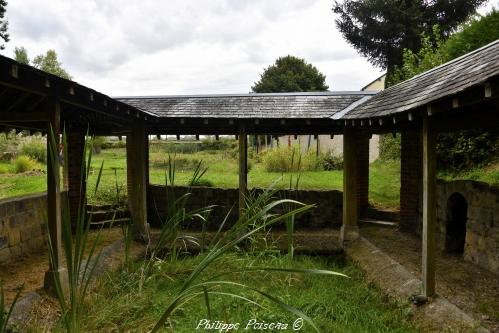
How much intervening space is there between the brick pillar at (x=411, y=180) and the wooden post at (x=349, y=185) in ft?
4.73

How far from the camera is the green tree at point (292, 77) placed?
29.5 metres

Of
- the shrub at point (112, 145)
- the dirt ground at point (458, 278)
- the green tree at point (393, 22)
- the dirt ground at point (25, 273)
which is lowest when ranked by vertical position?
the dirt ground at point (458, 278)

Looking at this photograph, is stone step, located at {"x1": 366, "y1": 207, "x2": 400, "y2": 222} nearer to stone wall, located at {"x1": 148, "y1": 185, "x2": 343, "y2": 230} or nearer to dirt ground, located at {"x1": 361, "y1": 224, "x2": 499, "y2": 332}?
stone wall, located at {"x1": 148, "y1": 185, "x2": 343, "y2": 230}

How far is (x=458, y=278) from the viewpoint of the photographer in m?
5.52

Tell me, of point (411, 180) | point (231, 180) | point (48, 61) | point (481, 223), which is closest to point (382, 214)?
point (411, 180)

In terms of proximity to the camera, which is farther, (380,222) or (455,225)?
(380,222)

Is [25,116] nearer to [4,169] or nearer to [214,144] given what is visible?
[4,169]

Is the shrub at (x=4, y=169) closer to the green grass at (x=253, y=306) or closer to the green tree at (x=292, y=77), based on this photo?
the green grass at (x=253, y=306)

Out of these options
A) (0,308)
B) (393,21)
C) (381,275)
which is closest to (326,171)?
(393,21)

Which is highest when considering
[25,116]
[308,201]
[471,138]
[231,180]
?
[25,116]

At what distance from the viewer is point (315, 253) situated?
742 cm

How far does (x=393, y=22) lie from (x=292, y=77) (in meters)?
14.5

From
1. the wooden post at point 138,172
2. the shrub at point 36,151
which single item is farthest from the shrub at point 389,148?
the shrub at point 36,151

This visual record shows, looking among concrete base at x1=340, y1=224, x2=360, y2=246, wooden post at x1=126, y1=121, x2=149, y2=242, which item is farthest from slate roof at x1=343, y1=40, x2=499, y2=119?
wooden post at x1=126, y1=121, x2=149, y2=242
